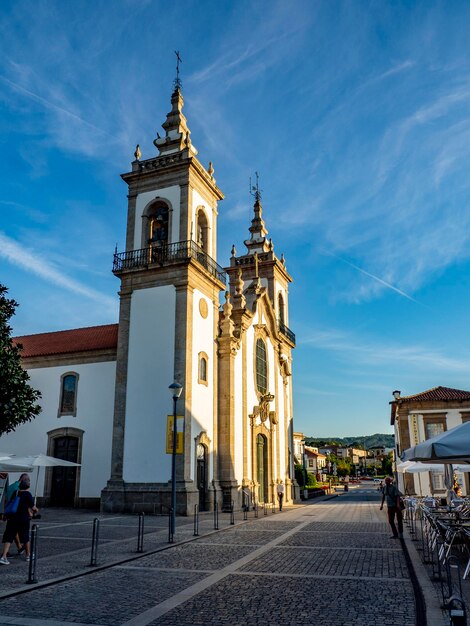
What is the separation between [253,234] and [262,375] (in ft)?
46.5

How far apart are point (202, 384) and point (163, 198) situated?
32.2 feet

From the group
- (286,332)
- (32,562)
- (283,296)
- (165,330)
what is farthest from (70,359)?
(32,562)

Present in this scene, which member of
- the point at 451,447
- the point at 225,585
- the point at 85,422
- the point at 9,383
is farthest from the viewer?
the point at 85,422

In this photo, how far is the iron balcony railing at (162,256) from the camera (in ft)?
84.8

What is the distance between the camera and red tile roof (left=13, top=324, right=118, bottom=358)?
28.5 metres

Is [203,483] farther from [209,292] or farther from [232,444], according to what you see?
[209,292]

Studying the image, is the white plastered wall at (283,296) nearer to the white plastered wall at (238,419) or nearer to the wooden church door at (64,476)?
the white plastered wall at (238,419)

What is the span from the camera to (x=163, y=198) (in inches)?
1086

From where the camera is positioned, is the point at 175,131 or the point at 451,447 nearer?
the point at 451,447

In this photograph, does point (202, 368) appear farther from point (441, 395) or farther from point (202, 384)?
point (441, 395)

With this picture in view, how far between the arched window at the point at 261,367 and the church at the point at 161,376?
61 cm

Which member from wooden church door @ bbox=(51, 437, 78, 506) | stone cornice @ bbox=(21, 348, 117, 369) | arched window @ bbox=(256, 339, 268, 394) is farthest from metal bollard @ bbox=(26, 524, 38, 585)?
arched window @ bbox=(256, 339, 268, 394)

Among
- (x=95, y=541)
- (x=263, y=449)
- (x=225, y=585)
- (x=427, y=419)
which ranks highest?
(x=427, y=419)

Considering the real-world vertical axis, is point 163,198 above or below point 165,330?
above
